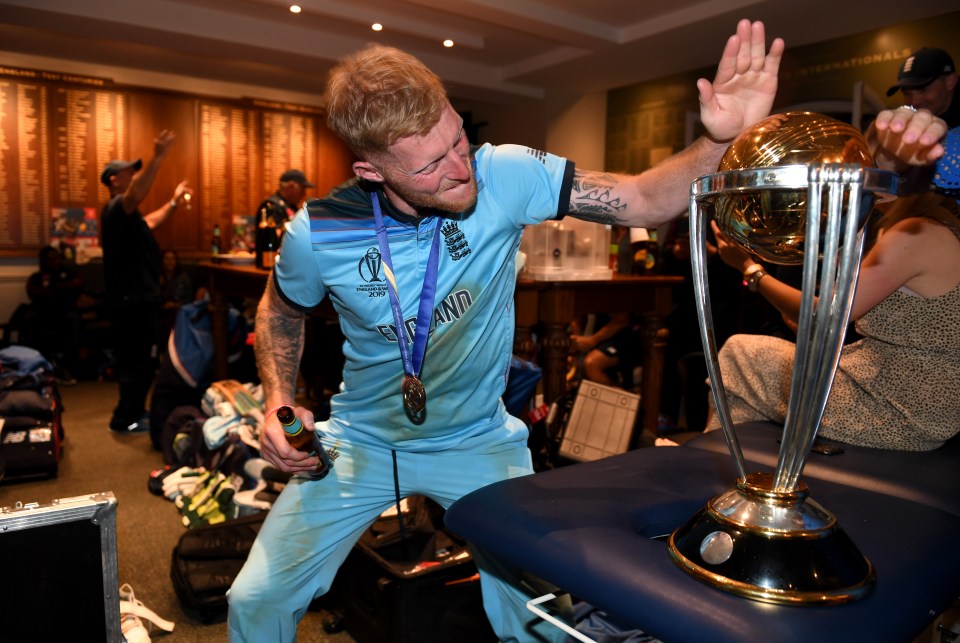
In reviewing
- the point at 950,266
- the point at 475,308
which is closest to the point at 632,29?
the point at 950,266

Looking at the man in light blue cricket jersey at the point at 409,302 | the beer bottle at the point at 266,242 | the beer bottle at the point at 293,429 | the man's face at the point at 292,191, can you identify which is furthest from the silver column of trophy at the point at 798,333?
the man's face at the point at 292,191

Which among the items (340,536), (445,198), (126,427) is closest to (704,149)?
(445,198)

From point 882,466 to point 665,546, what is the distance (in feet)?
3.23

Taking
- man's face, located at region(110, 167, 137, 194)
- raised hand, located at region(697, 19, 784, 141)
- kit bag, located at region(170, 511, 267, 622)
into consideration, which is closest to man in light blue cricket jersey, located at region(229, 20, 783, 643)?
raised hand, located at region(697, 19, 784, 141)

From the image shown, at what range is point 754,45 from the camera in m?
1.11

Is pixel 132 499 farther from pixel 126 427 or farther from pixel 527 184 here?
pixel 527 184

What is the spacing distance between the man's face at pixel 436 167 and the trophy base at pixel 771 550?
787 mm

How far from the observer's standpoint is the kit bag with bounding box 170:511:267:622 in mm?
2334

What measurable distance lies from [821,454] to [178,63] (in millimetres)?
8053

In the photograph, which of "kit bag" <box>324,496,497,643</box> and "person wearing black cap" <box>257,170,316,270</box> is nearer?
"kit bag" <box>324,496,497,643</box>

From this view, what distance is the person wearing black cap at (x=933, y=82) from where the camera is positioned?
3.84m

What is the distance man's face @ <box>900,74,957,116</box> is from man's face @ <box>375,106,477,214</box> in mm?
3555

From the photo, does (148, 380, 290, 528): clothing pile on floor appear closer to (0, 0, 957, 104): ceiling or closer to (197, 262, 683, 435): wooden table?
(197, 262, 683, 435): wooden table

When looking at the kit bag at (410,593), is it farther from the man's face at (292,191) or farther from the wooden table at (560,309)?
the man's face at (292,191)
